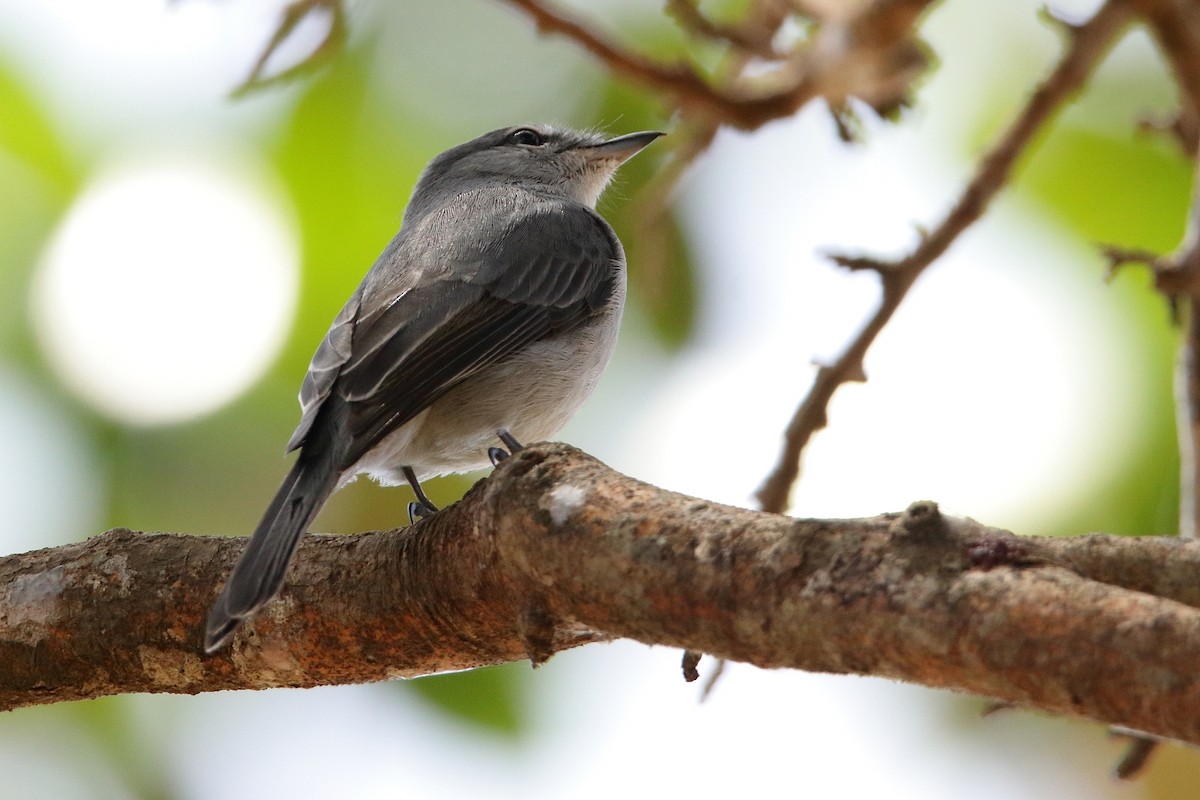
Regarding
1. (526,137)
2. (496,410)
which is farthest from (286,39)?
(526,137)

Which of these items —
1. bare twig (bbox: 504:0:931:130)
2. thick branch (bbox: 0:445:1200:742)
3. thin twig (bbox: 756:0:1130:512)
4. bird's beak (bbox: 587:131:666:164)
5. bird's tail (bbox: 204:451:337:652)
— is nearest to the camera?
thick branch (bbox: 0:445:1200:742)

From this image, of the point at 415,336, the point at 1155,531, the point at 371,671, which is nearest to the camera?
the point at 371,671

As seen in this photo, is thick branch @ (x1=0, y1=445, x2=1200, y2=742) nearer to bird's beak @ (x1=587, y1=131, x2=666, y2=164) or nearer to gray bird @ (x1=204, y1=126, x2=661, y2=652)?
gray bird @ (x1=204, y1=126, x2=661, y2=652)

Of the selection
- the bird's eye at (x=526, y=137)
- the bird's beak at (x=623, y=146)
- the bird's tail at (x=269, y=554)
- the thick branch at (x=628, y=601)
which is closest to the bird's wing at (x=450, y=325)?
the bird's tail at (x=269, y=554)

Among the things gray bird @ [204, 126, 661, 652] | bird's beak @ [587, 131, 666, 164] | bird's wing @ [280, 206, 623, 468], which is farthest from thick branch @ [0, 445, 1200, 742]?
bird's beak @ [587, 131, 666, 164]

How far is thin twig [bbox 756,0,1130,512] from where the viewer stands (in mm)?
3506

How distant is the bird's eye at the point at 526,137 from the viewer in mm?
6492

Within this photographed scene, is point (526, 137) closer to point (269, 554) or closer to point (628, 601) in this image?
point (269, 554)

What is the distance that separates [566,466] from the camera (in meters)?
3.01

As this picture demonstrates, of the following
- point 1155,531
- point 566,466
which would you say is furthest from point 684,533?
point 1155,531

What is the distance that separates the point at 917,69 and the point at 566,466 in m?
1.25

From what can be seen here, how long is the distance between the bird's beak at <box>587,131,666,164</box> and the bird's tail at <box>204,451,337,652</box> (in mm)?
2643

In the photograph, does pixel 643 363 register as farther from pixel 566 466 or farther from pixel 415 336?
pixel 566 466

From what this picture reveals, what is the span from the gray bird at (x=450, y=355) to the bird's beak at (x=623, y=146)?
1.61ft
